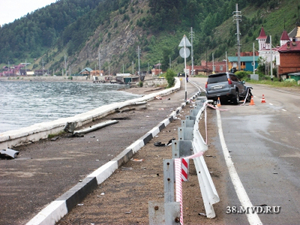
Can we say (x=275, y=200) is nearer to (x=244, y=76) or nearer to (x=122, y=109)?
(x=122, y=109)

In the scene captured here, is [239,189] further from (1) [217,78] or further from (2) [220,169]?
(1) [217,78]

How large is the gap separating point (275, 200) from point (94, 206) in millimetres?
2489

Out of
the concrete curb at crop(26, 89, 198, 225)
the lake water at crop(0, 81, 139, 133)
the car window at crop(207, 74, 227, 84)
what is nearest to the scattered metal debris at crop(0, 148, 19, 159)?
the concrete curb at crop(26, 89, 198, 225)

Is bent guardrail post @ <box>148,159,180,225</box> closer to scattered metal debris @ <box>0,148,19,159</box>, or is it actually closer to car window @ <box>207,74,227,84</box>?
scattered metal debris @ <box>0,148,19,159</box>

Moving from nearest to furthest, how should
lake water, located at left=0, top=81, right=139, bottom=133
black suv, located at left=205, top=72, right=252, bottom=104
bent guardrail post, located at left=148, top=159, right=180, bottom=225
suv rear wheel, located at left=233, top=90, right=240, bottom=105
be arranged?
bent guardrail post, located at left=148, top=159, right=180, bottom=225, black suv, located at left=205, top=72, right=252, bottom=104, suv rear wheel, located at left=233, top=90, right=240, bottom=105, lake water, located at left=0, top=81, right=139, bottom=133

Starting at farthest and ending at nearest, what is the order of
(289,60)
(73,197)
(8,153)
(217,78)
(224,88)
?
1. (289,60)
2. (217,78)
3. (224,88)
4. (8,153)
5. (73,197)

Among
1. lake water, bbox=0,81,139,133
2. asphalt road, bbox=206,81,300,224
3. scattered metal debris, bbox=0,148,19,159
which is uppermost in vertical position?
scattered metal debris, bbox=0,148,19,159

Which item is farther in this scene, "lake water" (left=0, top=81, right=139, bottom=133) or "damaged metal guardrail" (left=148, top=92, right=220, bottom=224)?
"lake water" (left=0, top=81, right=139, bottom=133)

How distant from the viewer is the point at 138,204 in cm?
635

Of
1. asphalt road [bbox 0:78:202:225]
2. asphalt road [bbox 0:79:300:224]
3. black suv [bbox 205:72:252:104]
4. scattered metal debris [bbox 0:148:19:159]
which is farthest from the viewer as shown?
black suv [bbox 205:72:252:104]

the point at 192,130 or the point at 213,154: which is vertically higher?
the point at 192,130

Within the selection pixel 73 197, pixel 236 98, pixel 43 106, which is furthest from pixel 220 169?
pixel 43 106

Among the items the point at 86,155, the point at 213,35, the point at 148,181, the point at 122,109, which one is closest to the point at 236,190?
the point at 148,181

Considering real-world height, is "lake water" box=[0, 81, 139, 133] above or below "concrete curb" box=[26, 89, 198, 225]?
below
